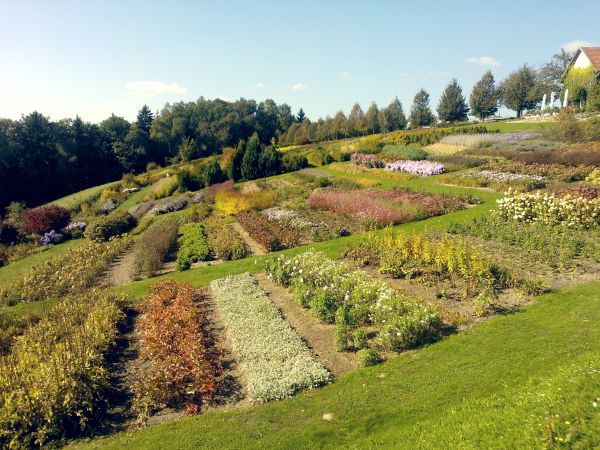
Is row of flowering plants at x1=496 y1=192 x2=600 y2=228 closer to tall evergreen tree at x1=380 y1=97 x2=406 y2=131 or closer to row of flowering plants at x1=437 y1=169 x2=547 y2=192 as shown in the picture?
row of flowering plants at x1=437 y1=169 x2=547 y2=192

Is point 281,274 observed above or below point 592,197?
below

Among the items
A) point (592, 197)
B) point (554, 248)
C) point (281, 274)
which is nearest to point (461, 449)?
point (281, 274)

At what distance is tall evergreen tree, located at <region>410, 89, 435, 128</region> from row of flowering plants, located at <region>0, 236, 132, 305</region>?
51.1 metres

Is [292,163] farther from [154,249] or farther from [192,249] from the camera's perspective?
[154,249]

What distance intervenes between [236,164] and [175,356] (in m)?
26.8

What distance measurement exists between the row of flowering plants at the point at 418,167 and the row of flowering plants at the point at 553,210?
12140 mm

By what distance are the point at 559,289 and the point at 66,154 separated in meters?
49.4

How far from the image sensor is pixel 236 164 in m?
33.4

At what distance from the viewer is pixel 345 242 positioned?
14594 millimetres

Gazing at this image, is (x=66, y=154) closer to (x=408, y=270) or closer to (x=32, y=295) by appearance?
(x=32, y=295)

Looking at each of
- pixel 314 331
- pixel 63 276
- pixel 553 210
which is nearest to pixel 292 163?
pixel 63 276

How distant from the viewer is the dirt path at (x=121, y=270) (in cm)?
1438

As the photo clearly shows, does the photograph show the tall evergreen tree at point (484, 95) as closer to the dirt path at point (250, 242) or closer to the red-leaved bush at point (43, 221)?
the dirt path at point (250, 242)

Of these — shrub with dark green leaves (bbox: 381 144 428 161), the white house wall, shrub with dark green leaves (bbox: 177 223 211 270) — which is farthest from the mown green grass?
the white house wall
